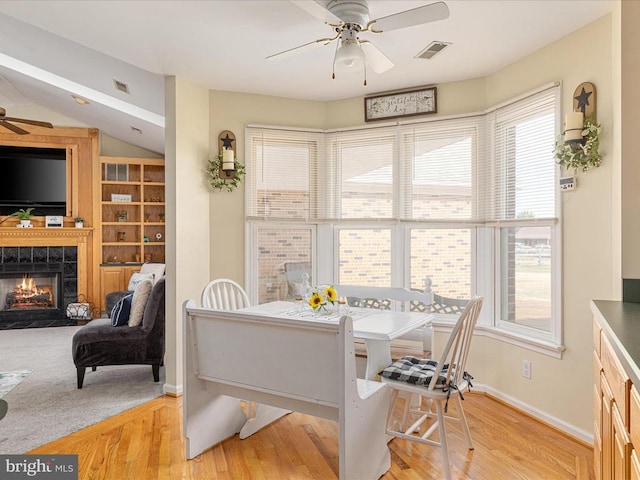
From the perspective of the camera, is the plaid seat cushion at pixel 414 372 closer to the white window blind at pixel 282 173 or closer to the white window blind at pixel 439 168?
the white window blind at pixel 439 168

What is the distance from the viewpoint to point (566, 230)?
303cm

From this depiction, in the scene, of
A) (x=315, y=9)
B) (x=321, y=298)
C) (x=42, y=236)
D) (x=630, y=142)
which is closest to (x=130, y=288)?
(x=42, y=236)

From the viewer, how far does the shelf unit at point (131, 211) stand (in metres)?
7.11

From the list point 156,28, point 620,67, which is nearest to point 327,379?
point 620,67

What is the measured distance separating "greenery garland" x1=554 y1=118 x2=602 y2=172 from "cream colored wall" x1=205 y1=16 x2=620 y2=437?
0.04 metres

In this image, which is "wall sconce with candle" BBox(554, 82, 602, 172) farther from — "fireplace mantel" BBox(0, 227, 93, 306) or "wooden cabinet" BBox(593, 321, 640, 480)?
"fireplace mantel" BBox(0, 227, 93, 306)

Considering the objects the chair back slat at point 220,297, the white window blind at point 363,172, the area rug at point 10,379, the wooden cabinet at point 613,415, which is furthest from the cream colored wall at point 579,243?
the area rug at point 10,379

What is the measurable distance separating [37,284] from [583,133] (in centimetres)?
721

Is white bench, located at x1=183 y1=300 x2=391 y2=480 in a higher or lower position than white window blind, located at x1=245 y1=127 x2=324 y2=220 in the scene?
lower

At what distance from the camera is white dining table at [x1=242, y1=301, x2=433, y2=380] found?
272 centimetres

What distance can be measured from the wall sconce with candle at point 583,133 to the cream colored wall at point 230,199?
2478mm

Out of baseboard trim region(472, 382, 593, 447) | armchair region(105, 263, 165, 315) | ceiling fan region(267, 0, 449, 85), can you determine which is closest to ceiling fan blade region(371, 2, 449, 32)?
ceiling fan region(267, 0, 449, 85)

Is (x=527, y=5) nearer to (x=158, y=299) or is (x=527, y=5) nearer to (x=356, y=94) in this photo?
(x=356, y=94)

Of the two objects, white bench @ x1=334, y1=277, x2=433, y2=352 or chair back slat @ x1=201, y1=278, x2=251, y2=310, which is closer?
chair back slat @ x1=201, y1=278, x2=251, y2=310
